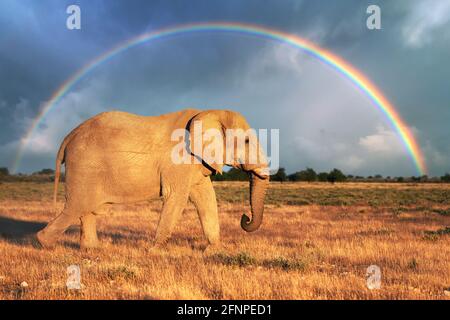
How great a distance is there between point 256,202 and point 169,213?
1990 mm

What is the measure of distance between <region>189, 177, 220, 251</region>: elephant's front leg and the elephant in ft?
0.07

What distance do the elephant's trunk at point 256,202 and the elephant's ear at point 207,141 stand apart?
94 cm

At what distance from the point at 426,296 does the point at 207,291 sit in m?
2.63

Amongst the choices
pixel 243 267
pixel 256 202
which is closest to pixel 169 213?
pixel 256 202

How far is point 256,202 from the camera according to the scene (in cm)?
976

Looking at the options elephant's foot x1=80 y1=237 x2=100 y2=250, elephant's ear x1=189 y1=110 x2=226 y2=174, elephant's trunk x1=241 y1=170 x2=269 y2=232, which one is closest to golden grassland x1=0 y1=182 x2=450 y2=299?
elephant's foot x1=80 y1=237 x2=100 y2=250

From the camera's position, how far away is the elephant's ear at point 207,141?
→ 9.23 m

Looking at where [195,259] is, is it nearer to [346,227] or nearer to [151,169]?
[151,169]

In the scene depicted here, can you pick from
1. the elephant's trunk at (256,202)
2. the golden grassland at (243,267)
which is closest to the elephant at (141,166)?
the elephant's trunk at (256,202)

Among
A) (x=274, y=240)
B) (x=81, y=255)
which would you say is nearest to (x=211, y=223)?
(x=274, y=240)

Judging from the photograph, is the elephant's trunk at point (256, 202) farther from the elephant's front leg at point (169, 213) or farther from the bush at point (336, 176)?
the bush at point (336, 176)

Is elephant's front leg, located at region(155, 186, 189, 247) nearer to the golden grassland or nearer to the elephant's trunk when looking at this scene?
the golden grassland

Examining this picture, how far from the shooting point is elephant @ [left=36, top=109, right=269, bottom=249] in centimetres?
930

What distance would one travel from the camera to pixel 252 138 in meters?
9.54
